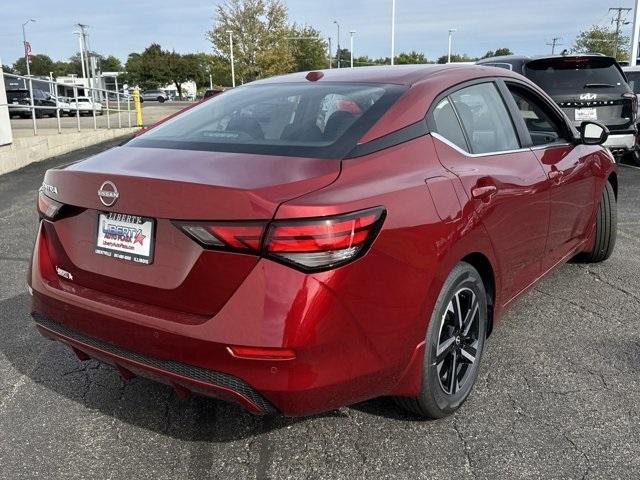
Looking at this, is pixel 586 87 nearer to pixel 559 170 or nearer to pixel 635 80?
pixel 635 80

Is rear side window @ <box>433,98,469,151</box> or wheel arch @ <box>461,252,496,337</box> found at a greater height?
rear side window @ <box>433,98,469,151</box>

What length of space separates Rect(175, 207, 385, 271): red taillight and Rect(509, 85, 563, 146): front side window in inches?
78.9

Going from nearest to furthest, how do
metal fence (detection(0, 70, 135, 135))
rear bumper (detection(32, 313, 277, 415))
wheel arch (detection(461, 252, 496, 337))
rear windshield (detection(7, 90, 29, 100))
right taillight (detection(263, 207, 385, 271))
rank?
right taillight (detection(263, 207, 385, 271))
rear bumper (detection(32, 313, 277, 415))
wheel arch (detection(461, 252, 496, 337))
metal fence (detection(0, 70, 135, 135))
rear windshield (detection(7, 90, 29, 100))

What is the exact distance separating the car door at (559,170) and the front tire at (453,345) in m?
1.03

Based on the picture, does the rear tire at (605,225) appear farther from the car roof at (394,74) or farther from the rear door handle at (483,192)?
the rear door handle at (483,192)

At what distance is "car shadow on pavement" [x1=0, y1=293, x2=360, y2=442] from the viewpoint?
111 inches

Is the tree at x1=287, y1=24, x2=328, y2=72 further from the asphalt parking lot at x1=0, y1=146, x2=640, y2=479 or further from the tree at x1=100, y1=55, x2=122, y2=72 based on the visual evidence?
the asphalt parking lot at x1=0, y1=146, x2=640, y2=479

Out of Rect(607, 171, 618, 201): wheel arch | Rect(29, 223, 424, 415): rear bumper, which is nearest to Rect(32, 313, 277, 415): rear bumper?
Rect(29, 223, 424, 415): rear bumper

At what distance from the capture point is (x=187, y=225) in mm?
2189

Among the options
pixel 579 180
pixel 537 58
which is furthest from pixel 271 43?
pixel 579 180

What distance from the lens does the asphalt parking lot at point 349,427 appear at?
252 cm

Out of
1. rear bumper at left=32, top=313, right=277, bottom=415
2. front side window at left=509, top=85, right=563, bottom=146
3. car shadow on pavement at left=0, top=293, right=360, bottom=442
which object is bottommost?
car shadow on pavement at left=0, top=293, right=360, bottom=442

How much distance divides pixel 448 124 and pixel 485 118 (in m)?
0.47

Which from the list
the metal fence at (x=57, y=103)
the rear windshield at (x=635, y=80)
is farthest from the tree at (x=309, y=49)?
the rear windshield at (x=635, y=80)
